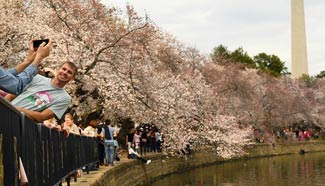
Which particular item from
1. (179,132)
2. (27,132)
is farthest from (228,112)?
(27,132)

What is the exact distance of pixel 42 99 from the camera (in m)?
5.70

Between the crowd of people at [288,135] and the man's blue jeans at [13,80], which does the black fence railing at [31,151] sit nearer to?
the man's blue jeans at [13,80]

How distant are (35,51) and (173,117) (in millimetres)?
20514

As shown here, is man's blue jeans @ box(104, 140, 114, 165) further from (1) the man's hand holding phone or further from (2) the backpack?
(1) the man's hand holding phone

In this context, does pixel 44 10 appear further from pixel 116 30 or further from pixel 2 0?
pixel 116 30

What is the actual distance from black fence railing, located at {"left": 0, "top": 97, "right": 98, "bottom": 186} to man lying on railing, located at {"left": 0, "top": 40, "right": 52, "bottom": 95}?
7.0 inches

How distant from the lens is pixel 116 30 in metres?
23.0

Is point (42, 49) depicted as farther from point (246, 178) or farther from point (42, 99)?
point (246, 178)

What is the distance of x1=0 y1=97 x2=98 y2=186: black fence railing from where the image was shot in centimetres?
430

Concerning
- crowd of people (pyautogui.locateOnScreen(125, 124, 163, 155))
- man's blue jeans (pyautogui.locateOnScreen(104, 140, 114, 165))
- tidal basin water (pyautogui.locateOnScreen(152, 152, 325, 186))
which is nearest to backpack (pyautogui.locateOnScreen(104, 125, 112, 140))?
man's blue jeans (pyautogui.locateOnScreen(104, 140, 114, 165))

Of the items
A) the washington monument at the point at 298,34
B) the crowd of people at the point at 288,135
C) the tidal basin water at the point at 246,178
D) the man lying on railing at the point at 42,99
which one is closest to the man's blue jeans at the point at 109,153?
the tidal basin water at the point at 246,178

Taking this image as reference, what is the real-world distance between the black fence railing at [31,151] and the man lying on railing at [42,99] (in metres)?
0.15

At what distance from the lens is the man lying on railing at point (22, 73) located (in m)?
4.39

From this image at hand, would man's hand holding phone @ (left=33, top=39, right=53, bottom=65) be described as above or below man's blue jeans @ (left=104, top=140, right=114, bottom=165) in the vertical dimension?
above
